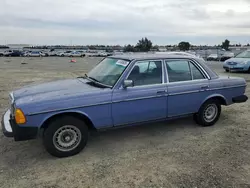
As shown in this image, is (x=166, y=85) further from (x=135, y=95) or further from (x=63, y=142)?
Result: (x=63, y=142)

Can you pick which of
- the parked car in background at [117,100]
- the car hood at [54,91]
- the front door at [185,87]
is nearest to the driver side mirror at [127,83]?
the parked car in background at [117,100]

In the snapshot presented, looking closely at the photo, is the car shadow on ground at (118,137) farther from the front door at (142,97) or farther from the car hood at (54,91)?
the car hood at (54,91)

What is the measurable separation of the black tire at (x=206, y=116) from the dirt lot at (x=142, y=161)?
0.17m

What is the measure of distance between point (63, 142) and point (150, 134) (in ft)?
5.92

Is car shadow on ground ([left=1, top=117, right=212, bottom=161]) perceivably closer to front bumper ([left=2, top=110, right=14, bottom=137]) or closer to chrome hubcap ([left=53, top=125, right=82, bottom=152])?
chrome hubcap ([left=53, top=125, right=82, bottom=152])

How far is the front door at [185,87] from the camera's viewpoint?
4492 mm

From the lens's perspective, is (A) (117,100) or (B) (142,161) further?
(A) (117,100)

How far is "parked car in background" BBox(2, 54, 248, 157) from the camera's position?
139 inches

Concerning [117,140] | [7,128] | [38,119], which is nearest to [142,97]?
[117,140]

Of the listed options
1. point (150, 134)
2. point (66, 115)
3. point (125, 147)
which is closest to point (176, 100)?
point (150, 134)

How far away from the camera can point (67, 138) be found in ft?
12.2

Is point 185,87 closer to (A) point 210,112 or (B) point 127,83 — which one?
(A) point 210,112

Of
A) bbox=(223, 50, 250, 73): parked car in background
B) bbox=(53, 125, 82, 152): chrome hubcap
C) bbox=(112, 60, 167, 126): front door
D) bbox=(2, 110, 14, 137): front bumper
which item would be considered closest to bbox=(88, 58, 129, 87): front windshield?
bbox=(112, 60, 167, 126): front door

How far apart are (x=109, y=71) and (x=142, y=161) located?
1.77m
